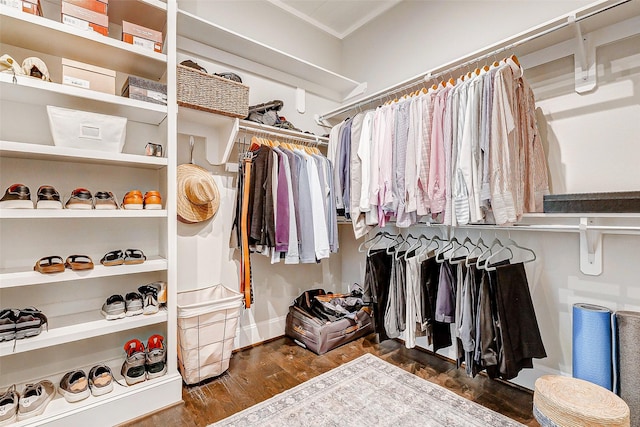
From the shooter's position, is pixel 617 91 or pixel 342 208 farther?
pixel 342 208

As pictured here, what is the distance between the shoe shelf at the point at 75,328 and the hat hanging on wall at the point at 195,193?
64 centimetres

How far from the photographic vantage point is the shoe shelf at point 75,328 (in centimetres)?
131

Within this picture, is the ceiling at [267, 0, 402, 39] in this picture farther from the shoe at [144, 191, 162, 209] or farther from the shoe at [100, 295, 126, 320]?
the shoe at [100, 295, 126, 320]

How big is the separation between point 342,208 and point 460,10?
5.39ft

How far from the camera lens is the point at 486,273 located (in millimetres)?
1612

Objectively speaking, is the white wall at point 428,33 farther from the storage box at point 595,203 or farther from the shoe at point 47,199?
the shoe at point 47,199

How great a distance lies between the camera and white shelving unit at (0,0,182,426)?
4.56 feet

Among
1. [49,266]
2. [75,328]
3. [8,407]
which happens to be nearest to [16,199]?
[49,266]

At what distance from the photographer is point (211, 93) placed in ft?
6.12

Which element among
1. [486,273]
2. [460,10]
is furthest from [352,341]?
[460,10]

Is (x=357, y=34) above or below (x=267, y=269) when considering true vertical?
above

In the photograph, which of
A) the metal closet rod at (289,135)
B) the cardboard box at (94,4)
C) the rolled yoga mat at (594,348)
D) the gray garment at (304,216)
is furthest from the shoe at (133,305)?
the rolled yoga mat at (594,348)

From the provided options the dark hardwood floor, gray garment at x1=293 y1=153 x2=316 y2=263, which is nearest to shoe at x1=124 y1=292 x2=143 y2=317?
the dark hardwood floor

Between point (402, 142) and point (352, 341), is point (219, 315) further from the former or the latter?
point (402, 142)
